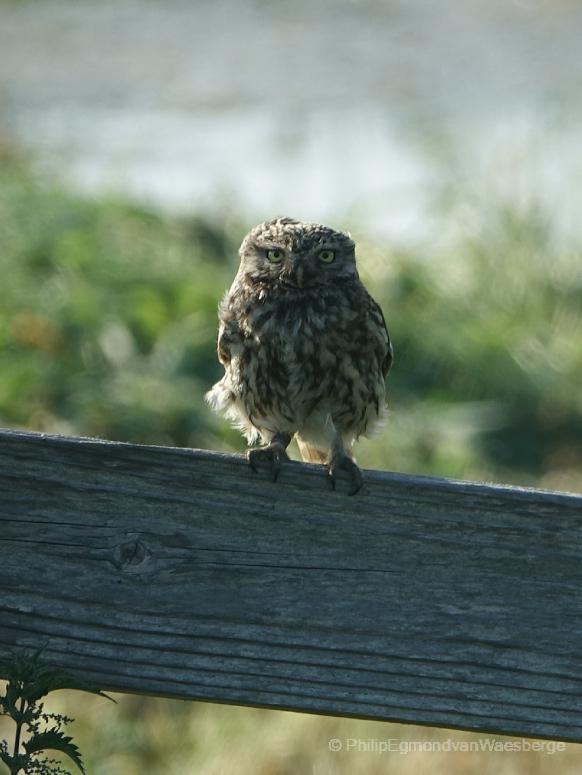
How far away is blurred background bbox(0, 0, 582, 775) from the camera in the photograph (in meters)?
6.03

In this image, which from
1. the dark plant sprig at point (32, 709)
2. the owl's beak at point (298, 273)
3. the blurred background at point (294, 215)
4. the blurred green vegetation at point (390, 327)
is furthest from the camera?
the blurred green vegetation at point (390, 327)

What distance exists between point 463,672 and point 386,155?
325 inches

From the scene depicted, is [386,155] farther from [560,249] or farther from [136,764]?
[136,764]

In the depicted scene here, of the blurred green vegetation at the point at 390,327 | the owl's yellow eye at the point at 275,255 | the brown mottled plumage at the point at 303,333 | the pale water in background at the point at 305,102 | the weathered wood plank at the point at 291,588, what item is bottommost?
the weathered wood plank at the point at 291,588

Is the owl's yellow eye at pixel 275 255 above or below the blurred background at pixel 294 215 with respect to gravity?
below

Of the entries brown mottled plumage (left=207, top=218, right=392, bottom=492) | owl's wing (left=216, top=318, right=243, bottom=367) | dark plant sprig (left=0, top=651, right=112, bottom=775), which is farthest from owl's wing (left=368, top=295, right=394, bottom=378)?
dark plant sprig (left=0, top=651, right=112, bottom=775)

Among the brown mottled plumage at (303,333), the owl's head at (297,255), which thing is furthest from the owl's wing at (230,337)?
the owl's head at (297,255)

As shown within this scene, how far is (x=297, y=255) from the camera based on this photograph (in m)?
3.64

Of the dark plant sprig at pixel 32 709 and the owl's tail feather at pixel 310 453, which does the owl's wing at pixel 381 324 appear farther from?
→ the dark plant sprig at pixel 32 709

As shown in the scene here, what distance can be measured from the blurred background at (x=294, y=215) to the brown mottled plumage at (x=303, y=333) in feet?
3.72

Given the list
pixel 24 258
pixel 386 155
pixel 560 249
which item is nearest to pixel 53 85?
pixel 386 155

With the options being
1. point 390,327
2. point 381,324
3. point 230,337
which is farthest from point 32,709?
point 390,327

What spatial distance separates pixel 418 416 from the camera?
644 centimetres

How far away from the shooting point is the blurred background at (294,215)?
6.03 m
